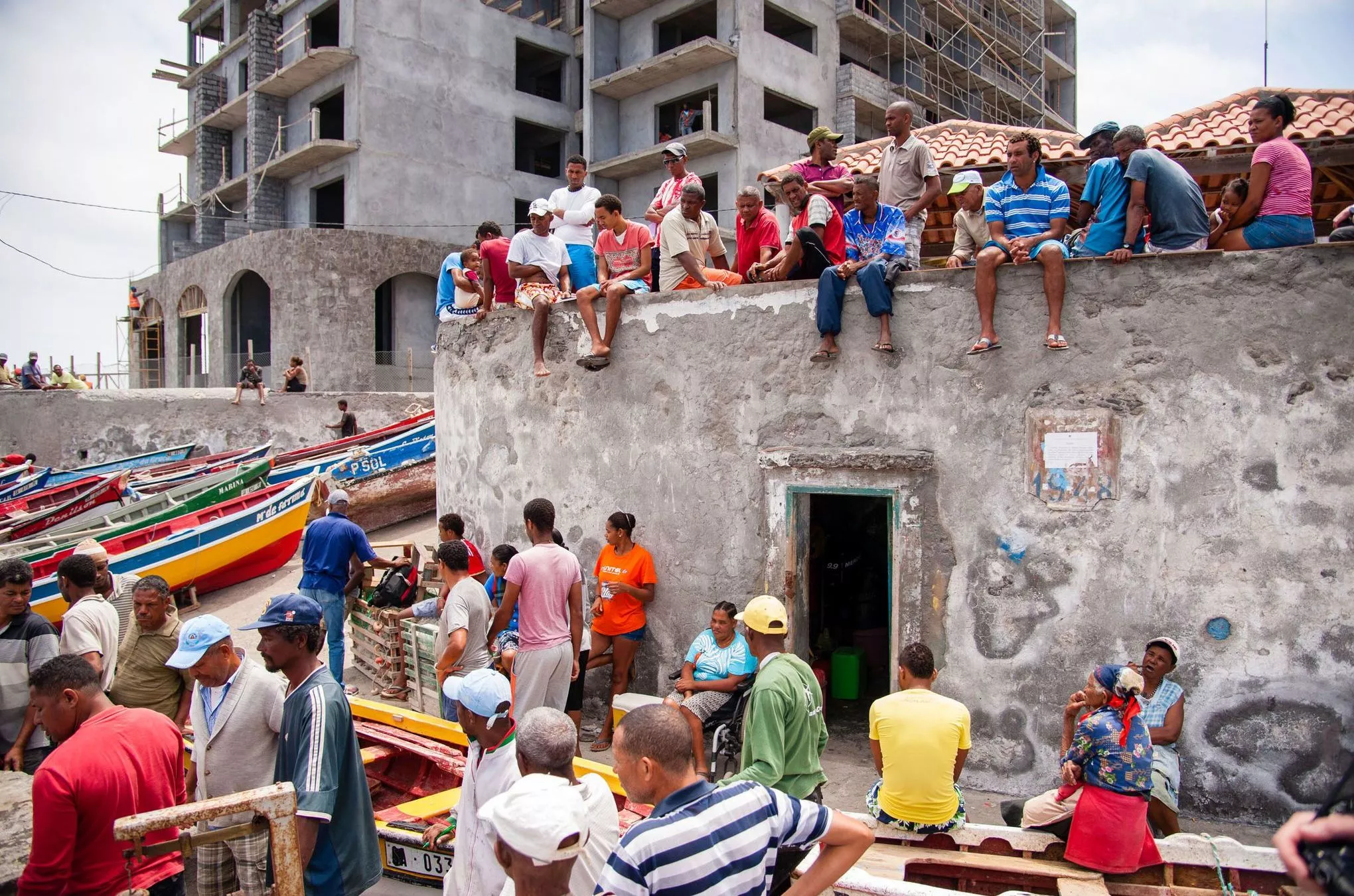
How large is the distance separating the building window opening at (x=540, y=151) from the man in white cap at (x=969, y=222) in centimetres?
2655

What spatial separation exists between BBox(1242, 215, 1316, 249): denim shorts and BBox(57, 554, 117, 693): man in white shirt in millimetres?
7709

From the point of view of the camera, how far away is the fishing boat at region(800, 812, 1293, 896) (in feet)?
13.8

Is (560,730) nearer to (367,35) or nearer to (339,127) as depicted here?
(367,35)

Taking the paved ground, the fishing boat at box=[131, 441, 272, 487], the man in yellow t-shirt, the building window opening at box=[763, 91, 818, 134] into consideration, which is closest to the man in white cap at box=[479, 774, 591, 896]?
the man in yellow t-shirt

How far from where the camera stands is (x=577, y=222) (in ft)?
30.4

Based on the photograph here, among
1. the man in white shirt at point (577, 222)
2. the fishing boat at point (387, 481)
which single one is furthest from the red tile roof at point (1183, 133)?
the fishing boat at point (387, 481)

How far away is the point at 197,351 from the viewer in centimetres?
3173

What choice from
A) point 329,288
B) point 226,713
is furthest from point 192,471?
point 226,713

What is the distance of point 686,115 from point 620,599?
21.4 m

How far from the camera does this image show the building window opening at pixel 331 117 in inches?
1136

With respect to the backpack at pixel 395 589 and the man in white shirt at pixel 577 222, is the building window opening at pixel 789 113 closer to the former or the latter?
the man in white shirt at pixel 577 222

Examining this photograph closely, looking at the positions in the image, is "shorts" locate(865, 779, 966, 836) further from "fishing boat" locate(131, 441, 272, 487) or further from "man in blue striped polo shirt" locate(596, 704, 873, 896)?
"fishing boat" locate(131, 441, 272, 487)

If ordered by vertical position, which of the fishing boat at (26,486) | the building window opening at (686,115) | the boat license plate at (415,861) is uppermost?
the building window opening at (686,115)

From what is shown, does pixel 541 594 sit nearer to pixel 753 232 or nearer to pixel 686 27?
pixel 753 232
